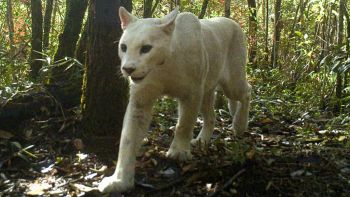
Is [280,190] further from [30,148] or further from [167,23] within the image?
[30,148]

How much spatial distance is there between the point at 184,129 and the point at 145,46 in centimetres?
97

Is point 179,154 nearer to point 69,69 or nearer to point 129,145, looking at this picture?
point 129,145

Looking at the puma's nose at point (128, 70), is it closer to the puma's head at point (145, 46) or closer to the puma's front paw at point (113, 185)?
A: the puma's head at point (145, 46)

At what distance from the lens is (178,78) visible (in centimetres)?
366

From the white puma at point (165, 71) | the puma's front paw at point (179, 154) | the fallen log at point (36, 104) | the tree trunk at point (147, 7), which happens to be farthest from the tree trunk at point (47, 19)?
the puma's front paw at point (179, 154)

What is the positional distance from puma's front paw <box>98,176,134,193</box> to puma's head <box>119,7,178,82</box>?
0.77 m

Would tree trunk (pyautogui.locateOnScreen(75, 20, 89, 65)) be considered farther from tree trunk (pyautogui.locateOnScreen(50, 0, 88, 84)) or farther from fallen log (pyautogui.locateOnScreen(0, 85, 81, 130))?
fallen log (pyautogui.locateOnScreen(0, 85, 81, 130))

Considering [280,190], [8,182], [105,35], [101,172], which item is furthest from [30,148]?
[280,190]

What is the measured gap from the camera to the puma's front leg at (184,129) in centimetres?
389

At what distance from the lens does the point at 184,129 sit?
3943mm

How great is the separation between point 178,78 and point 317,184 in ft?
4.45

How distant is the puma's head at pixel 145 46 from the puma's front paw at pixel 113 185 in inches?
30.2

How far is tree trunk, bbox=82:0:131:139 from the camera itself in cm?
421

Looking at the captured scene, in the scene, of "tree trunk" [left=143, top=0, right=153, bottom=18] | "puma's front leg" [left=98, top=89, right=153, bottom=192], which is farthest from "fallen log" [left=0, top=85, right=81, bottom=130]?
"tree trunk" [left=143, top=0, right=153, bottom=18]
